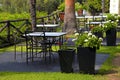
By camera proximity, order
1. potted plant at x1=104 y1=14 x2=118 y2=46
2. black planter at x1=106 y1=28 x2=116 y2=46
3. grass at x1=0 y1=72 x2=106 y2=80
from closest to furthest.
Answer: grass at x1=0 y1=72 x2=106 y2=80, potted plant at x1=104 y1=14 x2=118 y2=46, black planter at x1=106 y1=28 x2=116 y2=46

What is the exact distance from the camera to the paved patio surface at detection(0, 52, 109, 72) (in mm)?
10008

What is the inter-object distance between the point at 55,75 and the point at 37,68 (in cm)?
126

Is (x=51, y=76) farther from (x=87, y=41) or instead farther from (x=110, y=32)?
(x=110, y=32)

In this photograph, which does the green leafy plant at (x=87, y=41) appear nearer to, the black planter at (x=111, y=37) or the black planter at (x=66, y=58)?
the black planter at (x=66, y=58)

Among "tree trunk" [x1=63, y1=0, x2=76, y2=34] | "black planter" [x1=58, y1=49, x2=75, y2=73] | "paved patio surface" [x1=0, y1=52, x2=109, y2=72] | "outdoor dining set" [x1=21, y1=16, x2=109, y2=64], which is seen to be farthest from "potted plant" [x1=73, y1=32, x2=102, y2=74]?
"tree trunk" [x1=63, y1=0, x2=76, y2=34]

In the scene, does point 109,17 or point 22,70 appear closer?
point 22,70

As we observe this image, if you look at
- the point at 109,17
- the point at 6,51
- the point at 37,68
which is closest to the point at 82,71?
the point at 37,68

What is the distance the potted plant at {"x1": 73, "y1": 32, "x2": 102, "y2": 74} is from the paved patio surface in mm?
762

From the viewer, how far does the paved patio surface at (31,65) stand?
1001 cm

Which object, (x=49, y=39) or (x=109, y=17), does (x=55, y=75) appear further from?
(x=109, y=17)

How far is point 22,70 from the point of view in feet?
32.4

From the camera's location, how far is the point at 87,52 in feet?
29.1

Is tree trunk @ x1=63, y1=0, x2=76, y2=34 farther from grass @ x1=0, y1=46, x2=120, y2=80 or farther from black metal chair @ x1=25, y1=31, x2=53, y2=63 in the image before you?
grass @ x1=0, y1=46, x2=120, y2=80

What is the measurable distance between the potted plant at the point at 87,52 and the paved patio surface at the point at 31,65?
2.50 ft
